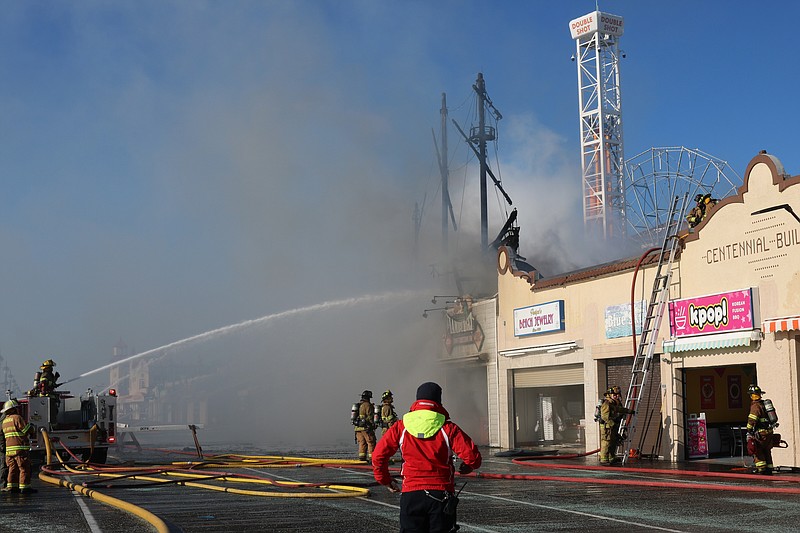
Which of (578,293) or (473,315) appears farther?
(473,315)

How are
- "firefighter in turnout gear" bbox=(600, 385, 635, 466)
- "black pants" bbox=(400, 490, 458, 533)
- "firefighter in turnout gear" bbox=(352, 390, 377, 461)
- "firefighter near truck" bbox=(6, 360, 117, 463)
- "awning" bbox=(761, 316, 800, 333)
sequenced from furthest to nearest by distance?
"firefighter near truck" bbox=(6, 360, 117, 463), "firefighter in turnout gear" bbox=(352, 390, 377, 461), "firefighter in turnout gear" bbox=(600, 385, 635, 466), "awning" bbox=(761, 316, 800, 333), "black pants" bbox=(400, 490, 458, 533)

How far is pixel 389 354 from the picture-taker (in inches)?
1647

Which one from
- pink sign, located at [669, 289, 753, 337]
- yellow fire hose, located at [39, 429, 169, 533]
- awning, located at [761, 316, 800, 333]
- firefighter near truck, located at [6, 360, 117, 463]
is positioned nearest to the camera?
yellow fire hose, located at [39, 429, 169, 533]

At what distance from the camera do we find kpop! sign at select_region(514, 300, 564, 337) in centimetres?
2695

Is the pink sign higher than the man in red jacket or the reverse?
higher

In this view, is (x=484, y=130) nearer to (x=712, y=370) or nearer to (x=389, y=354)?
(x=389, y=354)

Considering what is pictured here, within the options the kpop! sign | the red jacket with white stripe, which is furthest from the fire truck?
the red jacket with white stripe

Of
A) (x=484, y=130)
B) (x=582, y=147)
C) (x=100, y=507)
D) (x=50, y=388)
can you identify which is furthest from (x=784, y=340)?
(x=582, y=147)

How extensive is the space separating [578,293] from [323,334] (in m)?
25.4

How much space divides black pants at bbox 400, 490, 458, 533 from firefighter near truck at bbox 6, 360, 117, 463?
60.2 ft

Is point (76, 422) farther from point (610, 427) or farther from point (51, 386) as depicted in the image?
point (610, 427)

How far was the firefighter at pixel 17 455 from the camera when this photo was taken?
52.5 ft

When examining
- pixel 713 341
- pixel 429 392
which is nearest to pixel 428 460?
pixel 429 392

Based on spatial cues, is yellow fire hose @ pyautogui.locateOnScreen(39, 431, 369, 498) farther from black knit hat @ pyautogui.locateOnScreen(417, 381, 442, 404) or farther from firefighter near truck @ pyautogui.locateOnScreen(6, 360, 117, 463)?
black knit hat @ pyautogui.locateOnScreen(417, 381, 442, 404)
